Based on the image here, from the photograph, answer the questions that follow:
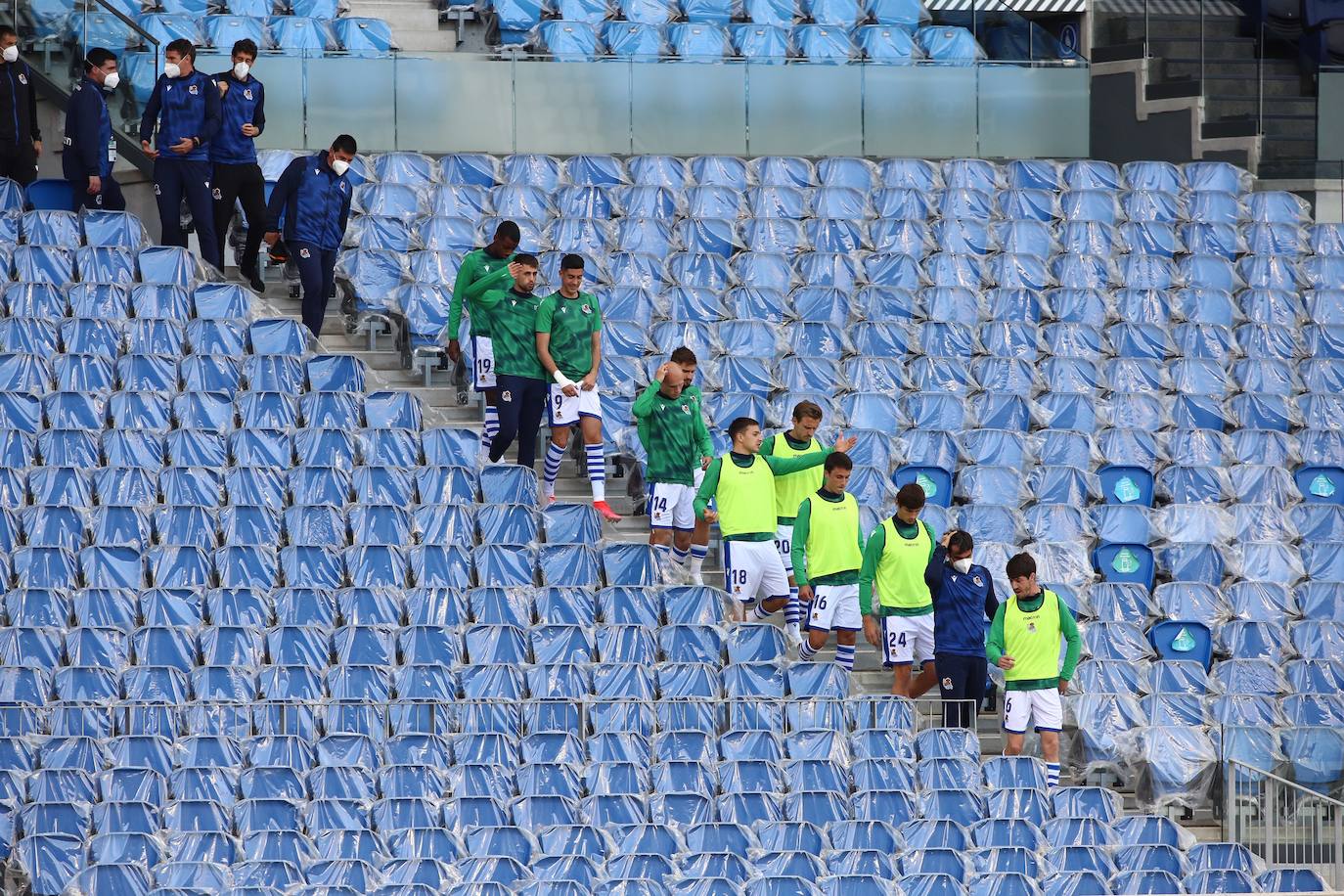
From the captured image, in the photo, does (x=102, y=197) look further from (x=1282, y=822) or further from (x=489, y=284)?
(x=1282, y=822)

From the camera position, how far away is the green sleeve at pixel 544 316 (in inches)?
543

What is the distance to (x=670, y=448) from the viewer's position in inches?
535

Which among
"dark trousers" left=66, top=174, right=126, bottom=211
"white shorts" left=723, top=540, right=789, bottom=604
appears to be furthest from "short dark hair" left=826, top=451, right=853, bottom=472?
"dark trousers" left=66, top=174, right=126, bottom=211

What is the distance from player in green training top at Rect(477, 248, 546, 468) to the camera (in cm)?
1393

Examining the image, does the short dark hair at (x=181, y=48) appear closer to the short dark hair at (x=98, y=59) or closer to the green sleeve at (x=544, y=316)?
the short dark hair at (x=98, y=59)

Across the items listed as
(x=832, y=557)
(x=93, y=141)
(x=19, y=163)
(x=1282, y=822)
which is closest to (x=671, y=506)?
(x=832, y=557)

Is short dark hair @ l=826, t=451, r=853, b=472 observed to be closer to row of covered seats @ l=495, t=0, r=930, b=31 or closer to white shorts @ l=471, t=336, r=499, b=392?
white shorts @ l=471, t=336, r=499, b=392

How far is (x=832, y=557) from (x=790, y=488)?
731 millimetres

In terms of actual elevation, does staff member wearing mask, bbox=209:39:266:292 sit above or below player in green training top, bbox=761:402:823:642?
above

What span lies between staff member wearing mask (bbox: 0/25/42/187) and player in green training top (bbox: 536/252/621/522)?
450 centimetres

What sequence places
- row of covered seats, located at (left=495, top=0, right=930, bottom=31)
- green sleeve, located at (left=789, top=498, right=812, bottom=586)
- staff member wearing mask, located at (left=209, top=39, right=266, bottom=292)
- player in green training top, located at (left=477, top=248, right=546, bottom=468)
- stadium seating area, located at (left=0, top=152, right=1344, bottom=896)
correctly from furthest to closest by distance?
row of covered seats, located at (left=495, top=0, right=930, bottom=31) < staff member wearing mask, located at (left=209, top=39, right=266, bottom=292) < player in green training top, located at (left=477, top=248, right=546, bottom=468) < green sleeve, located at (left=789, top=498, right=812, bottom=586) < stadium seating area, located at (left=0, top=152, right=1344, bottom=896)

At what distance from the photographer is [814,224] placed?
17641mm

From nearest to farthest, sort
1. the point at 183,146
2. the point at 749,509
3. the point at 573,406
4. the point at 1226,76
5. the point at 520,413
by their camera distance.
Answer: the point at 749,509
the point at 573,406
the point at 520,413
the point at 183,146
the point at 1226,76

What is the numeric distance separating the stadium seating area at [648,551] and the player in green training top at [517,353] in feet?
1.24
